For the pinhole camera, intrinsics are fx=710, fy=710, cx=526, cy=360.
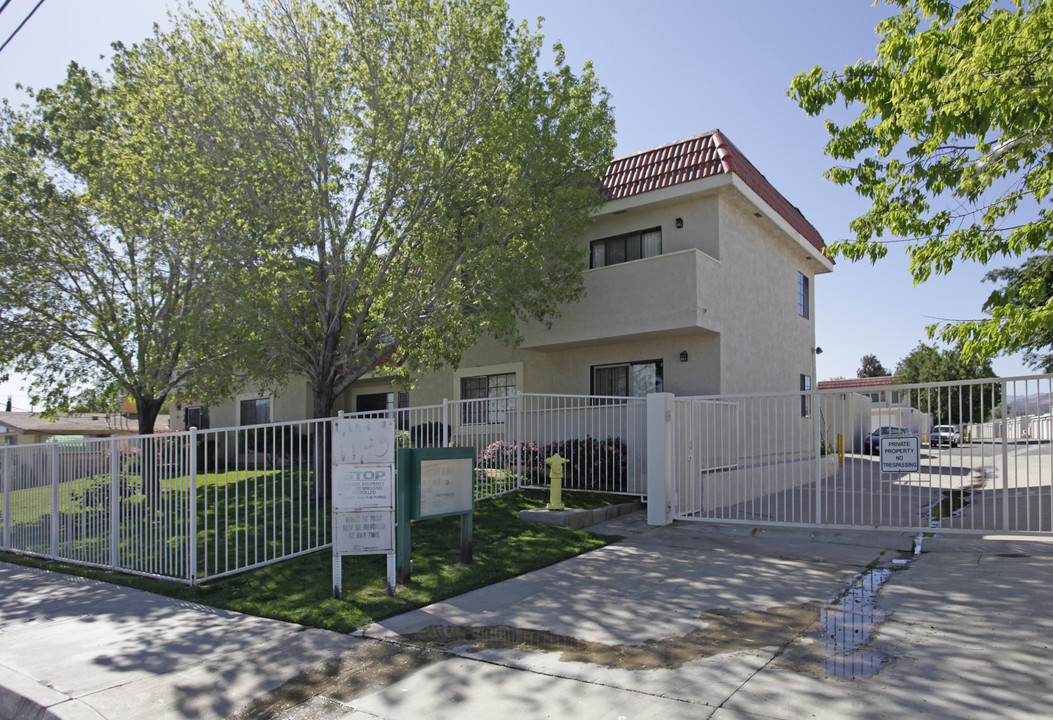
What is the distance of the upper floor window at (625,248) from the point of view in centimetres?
1530

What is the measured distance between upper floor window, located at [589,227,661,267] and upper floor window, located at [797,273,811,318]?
6565 mm

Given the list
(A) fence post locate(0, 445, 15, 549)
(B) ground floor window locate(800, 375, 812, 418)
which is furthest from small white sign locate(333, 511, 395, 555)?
(B) ground floor window locate(800, 375, 812, 418)

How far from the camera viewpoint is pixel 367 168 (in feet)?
40.3

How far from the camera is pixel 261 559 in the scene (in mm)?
8656

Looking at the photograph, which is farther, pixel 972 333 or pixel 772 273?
pixel 772 273

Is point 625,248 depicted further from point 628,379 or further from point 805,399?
point 805,399

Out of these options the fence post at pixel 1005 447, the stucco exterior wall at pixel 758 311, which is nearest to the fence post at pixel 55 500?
the stucco exterior wall at pixel 758 311

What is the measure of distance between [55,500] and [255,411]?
15.6m

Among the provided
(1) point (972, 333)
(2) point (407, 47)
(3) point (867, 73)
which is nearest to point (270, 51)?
(2) point (407, 47)

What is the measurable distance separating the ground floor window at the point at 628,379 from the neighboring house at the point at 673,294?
2 centimetres

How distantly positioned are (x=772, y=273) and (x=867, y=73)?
889 cm

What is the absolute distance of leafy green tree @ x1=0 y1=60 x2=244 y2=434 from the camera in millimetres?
14602

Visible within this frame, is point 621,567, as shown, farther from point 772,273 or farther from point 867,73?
point 772,273

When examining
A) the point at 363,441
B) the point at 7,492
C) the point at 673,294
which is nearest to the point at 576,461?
the point at 673,294
